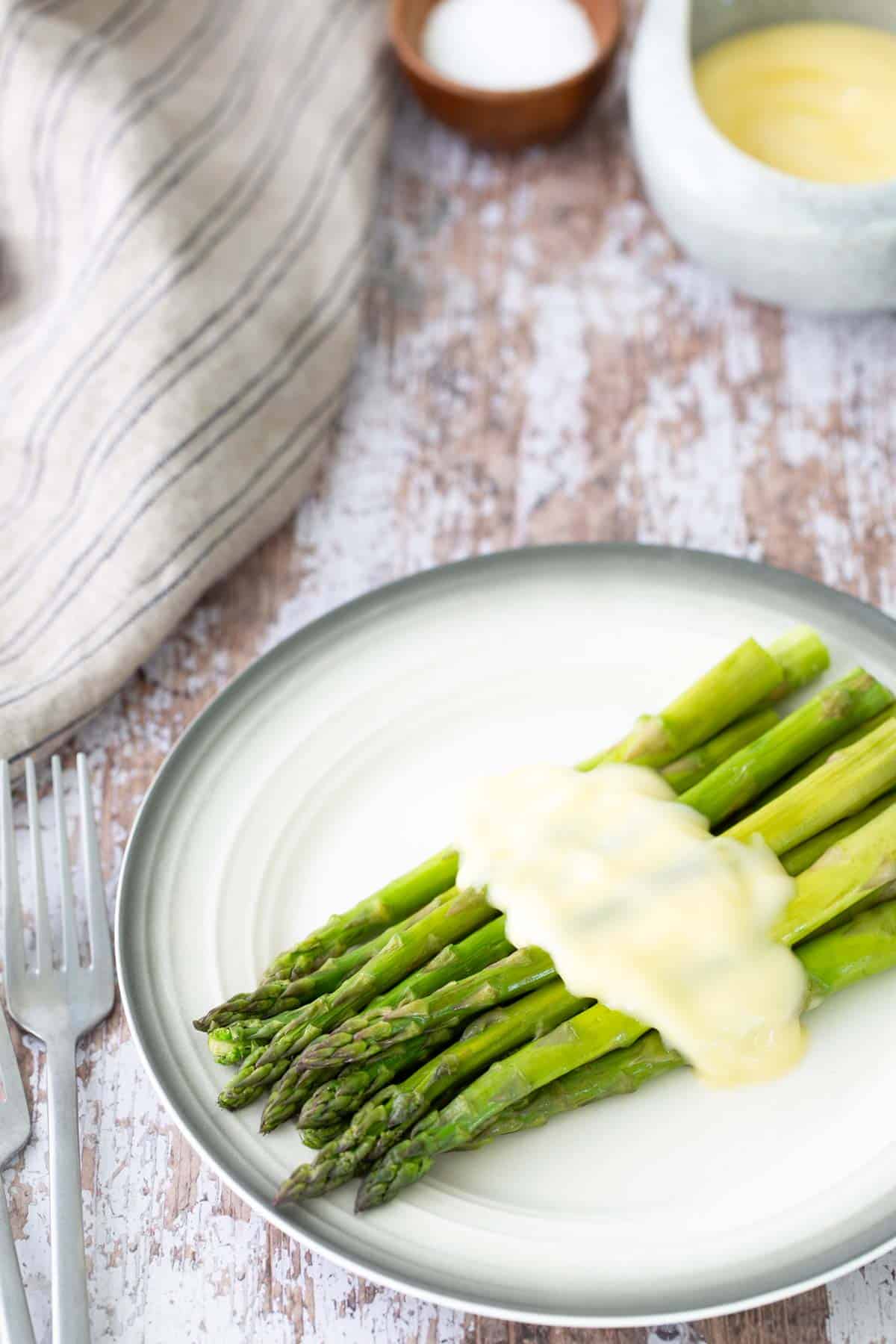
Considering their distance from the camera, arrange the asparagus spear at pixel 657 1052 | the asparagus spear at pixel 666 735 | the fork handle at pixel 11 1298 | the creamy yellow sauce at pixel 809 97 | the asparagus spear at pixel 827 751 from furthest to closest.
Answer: the creamy yellow sauce at pixel 809 97, the asparagus spear at pixel 827 751, the asparagus spear at pixel 666 735, the asparagus spear at pixel 657 1052, the fork handle at pixel 11 1298

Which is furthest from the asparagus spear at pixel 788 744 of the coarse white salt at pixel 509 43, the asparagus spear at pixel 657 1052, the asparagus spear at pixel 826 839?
the coarse white salt at pixel 509 43

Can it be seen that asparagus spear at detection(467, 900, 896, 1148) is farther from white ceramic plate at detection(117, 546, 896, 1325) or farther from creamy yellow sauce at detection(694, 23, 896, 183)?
creamy yellow sauce at detection(694, 23, 896, 183)

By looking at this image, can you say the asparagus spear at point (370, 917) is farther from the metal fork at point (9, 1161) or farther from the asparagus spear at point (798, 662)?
the asparagus spear at point (798, 662)

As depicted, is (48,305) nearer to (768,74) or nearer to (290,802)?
(290,802)

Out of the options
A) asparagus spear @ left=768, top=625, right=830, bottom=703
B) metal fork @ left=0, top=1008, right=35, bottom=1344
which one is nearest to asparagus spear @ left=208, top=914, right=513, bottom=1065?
metal fork @ left=0, top=1008, right=35, bottom=1344

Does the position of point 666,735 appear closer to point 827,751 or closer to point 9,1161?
point 827,751
